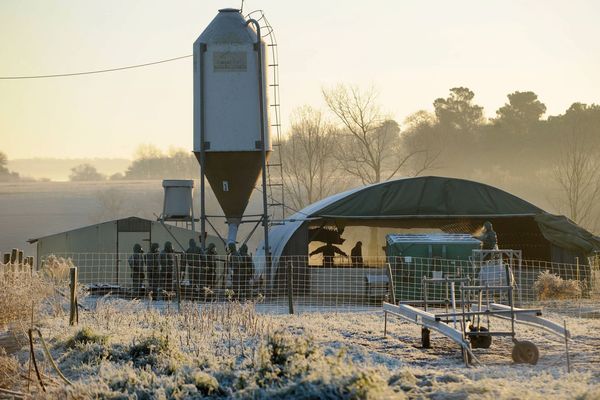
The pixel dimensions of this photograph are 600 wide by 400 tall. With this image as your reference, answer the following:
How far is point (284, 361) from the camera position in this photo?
11.6m

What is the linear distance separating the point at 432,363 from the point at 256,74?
1529cm

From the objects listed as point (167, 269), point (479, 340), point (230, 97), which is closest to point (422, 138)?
point (230, 97)

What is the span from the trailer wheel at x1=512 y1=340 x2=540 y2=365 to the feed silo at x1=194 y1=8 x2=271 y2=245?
1470 centimetres

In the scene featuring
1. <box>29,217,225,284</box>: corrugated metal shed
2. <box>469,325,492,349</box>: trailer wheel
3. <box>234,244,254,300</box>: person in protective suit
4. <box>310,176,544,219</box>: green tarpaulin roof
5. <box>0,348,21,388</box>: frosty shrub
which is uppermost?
<box>310,176,544,219</box>: green tarpaulin roof

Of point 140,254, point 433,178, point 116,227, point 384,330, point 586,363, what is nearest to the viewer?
point 586,363

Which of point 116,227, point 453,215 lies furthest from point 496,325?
point 116,227

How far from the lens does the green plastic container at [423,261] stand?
24688 mm

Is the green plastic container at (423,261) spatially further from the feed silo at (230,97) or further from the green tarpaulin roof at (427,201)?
the feed silo at (230,97)

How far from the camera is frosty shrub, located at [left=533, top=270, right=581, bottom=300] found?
84.2 ft

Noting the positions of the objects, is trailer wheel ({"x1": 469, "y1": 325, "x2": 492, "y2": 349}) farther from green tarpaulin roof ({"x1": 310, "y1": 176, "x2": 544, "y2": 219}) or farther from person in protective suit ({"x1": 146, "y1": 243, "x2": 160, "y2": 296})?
green tarpaulin roof ({"x1": 310, "y1": 176, "x2": 544, "y2": 219})

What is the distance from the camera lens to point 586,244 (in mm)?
27828

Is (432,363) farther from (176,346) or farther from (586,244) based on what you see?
(586,244)

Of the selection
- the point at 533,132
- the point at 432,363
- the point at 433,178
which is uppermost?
the point at 533,132

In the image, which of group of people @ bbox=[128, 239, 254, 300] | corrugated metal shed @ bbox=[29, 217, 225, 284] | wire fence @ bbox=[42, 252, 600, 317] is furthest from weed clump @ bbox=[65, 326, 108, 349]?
corrugated metal shed @ bbox=[29, 217, 225, 284]
